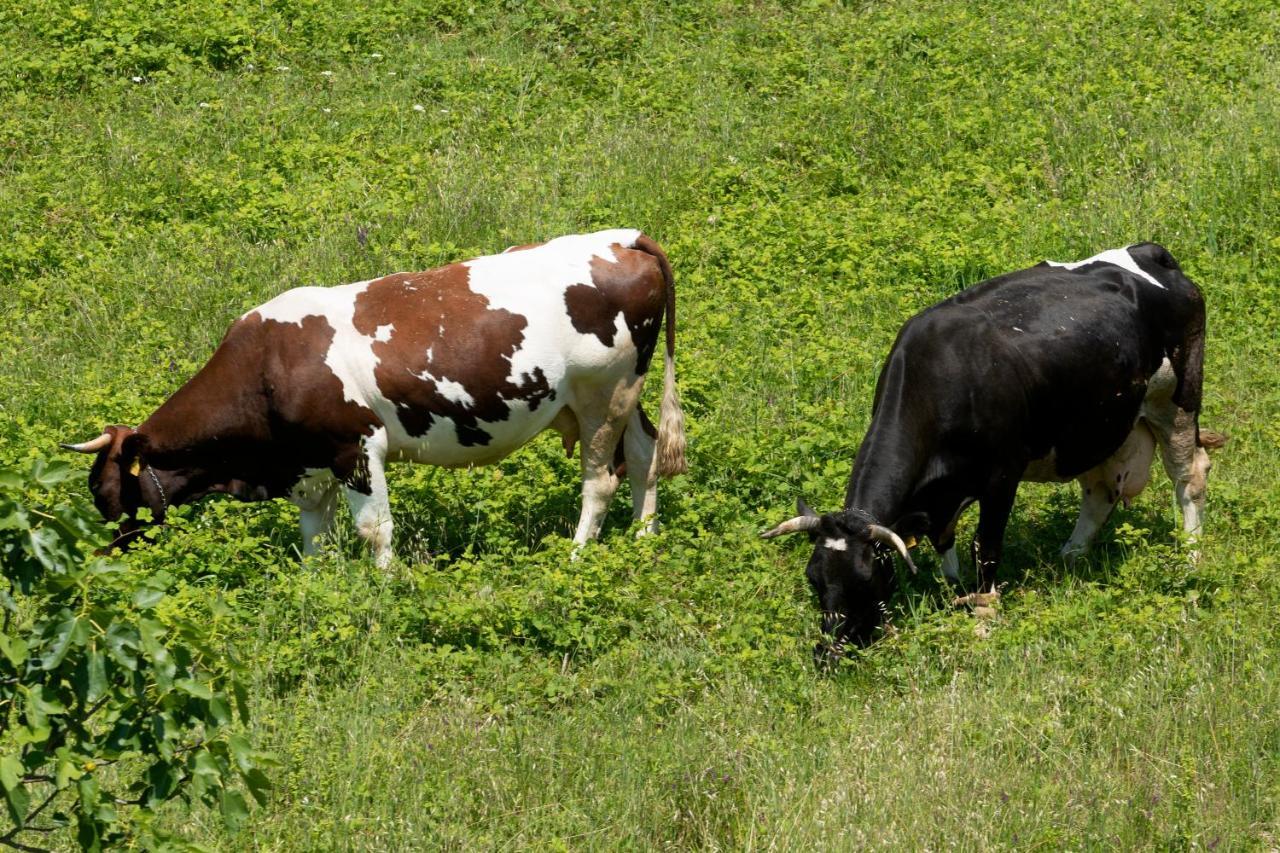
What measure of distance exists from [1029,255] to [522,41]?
6.84 m

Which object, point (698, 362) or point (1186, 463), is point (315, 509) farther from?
point (1186, 463)

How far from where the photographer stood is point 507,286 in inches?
397

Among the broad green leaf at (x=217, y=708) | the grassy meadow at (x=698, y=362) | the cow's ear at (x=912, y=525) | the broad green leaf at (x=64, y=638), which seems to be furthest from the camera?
the cow's ear at (x=912, y=525)

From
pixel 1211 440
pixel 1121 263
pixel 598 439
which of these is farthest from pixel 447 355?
pixel 1211 440

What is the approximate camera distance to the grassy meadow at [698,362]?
7.04m

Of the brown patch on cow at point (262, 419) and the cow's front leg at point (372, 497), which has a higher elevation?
the brown patch on cow at point (262, 419)

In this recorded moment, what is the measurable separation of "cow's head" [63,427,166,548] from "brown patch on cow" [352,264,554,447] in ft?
5.07

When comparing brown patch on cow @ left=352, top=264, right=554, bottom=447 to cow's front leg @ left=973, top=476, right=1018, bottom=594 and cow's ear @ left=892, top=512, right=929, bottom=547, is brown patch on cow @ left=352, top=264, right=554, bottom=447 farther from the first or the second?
cow's front leg @ left=973, top=476, right=1018, bottom=594

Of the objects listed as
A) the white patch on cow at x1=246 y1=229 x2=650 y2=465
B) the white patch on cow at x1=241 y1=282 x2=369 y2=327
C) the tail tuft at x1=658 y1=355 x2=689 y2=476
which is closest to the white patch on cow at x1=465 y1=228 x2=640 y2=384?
the white patch on cow at x1=246 y1=229 x2=650 y2=465

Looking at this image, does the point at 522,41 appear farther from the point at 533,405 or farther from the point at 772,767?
the point at 772,767

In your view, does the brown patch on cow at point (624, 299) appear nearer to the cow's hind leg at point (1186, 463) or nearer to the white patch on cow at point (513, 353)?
the white patch on cow at point (513, 353)

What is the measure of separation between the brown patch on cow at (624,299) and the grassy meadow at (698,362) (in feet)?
3.28

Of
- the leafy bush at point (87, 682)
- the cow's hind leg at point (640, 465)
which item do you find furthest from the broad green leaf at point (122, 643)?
the cow's hind leg at point (640, 465)

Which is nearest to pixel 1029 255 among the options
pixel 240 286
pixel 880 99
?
pixel 880 99
